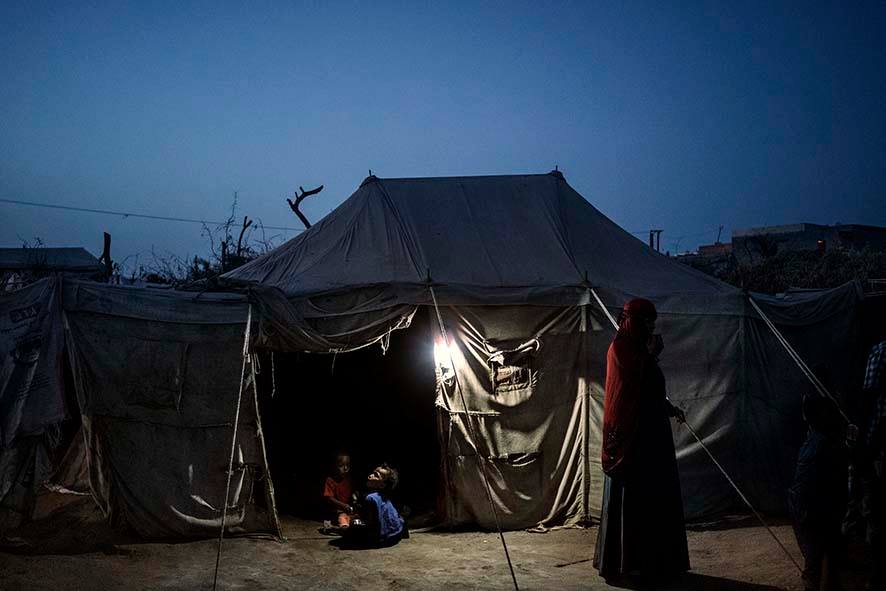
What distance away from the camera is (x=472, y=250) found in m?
8.05

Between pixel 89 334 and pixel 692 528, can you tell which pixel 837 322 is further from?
pixel 89 334

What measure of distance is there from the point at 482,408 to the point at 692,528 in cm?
215

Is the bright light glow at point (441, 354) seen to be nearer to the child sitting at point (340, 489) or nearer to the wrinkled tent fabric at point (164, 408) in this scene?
the child sitting at point (340, 489)

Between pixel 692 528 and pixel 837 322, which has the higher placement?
pixel 837 322

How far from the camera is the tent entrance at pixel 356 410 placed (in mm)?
9945

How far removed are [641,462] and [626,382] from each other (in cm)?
53

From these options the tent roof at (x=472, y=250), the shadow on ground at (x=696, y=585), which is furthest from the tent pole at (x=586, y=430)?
the shadow on ground at (x=696, y=585)

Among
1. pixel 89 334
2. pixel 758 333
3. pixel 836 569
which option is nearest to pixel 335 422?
pixel 89 334

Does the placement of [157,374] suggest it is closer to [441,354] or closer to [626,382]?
[441,354]

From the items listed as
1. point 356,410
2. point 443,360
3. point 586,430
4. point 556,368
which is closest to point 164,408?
point 443,360

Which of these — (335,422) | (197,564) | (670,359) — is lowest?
(197,564)

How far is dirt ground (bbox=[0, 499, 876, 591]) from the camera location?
545 centimetres

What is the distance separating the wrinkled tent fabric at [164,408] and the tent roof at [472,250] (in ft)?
3.08

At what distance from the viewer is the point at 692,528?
7.09m
